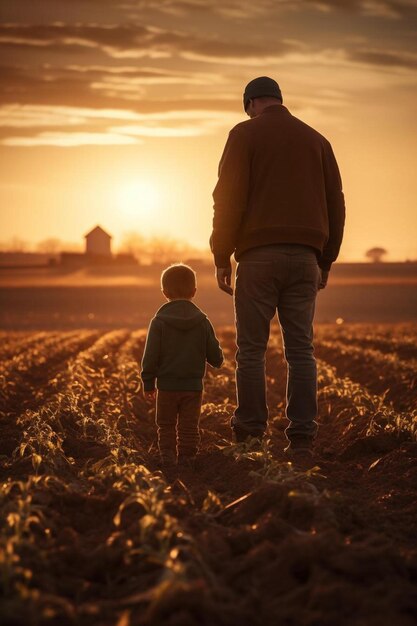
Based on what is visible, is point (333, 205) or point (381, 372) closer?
point (333, 205)

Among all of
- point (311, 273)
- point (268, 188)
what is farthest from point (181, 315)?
point (268, 188)

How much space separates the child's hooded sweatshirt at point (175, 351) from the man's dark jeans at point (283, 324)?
286mm

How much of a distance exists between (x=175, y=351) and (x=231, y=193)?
1.14 metres

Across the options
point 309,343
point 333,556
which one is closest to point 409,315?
point 309,343

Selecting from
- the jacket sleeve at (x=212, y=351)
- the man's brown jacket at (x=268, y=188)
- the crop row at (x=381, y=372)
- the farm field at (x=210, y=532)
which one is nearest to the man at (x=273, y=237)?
the man's brown jacket at (x=268, y=188)

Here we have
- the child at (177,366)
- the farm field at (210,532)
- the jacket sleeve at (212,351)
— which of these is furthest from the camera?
the jacket sleeve at (212,351)

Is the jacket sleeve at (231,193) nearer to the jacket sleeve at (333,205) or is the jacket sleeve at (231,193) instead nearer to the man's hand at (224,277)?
the man's hand at (224,277)

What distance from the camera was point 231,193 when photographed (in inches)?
216

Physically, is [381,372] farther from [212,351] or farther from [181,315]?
[181,315]

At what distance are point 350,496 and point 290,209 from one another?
6.42 feet

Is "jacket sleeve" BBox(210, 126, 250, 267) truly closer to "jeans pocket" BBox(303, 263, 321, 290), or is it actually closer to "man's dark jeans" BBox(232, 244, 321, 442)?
"man's dark jeans" BBox(232, 244, 321, 442)

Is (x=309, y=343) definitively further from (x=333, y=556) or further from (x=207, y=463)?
(x=333, y=556)

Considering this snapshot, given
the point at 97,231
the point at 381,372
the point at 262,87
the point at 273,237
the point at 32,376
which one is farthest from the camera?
the point at 97,231

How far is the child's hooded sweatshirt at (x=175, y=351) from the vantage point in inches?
221
